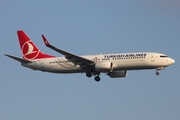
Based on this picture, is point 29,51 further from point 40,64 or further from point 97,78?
point 97,78

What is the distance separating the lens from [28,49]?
82.4m

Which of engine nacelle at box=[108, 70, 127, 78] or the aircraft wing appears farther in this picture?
engine nacelle at box=[108, 70, 127, 78]

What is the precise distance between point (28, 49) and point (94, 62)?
12.3 m

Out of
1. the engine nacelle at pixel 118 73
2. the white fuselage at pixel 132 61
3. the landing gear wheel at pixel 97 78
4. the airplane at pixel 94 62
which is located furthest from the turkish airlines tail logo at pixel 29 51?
the engine nacelle at pixel 118 73

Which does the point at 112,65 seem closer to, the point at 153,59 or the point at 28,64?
the point at 153,59

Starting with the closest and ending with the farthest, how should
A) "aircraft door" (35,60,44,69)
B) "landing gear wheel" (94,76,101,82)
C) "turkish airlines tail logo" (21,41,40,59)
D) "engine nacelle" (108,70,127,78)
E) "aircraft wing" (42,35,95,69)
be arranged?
"aircraft wing" (42,35,95,69) < "aircraft door" (35,60,44,69) < "landing gear wheel" (94,76,101,82) < "engine nacelle" (108,70,127,78) < "turkish airlines tail logo" (21,41,40,59)

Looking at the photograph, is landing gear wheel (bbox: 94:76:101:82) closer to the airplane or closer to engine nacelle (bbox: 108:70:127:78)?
the airplane

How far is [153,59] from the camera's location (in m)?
73.8

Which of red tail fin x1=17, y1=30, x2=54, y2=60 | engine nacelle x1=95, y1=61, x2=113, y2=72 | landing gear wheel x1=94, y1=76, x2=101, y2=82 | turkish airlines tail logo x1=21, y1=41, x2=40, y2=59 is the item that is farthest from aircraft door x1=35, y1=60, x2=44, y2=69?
engine nacelle x1=95, y1=61, x2=113, y2=72

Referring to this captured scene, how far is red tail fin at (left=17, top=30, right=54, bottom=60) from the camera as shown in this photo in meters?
80.9

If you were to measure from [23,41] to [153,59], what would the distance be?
71.2 feet

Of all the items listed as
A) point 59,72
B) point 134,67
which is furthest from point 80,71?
point 134,67

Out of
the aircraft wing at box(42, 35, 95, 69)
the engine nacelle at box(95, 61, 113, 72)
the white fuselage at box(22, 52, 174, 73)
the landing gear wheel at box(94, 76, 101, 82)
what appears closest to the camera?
the aircraft wing at box(42, 35, 95, 69)

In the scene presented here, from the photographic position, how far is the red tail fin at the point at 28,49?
80875 millimetres
